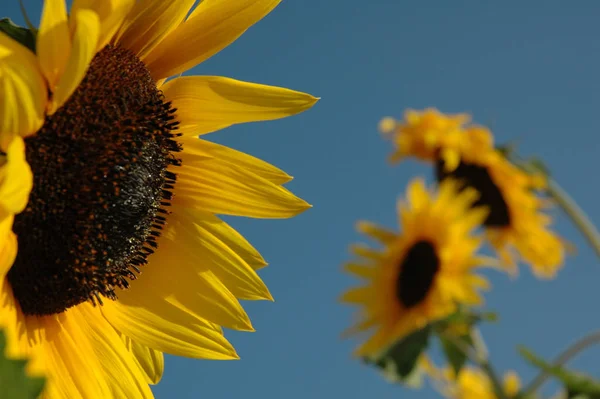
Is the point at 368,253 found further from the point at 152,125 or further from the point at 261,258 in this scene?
the point at 152,125

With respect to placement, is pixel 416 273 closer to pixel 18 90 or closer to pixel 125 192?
pixel 125 192

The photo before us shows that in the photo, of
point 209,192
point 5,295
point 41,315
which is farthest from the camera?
point 209,192

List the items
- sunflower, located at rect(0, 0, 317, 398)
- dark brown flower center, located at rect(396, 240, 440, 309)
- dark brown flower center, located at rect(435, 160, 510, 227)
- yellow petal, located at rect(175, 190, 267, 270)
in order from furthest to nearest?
dark brown flower center, located at rect(435, 160, 510, 227), dark brown flower center, located at rect(396, 240, 440, 309), yellow petal, located at rect(175, 190, 267, 270), sunflower, located at rect(0, 0, 317, 398)

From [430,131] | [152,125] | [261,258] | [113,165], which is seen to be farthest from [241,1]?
[430,131]

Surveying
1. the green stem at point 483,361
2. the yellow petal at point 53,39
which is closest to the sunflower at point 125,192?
the yellow petal at point 53,39

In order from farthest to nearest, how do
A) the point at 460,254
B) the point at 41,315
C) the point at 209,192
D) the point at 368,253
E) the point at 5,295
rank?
the point at 368,253 → the point at 460,254 → the point at 209,192 → the point at 41,315 → the point at 5,295

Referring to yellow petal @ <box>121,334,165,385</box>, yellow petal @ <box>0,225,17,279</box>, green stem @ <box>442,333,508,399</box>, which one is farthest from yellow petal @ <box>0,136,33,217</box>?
green stem @ <box>442,333,508,399</box>

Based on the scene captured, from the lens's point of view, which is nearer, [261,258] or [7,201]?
[7,201]

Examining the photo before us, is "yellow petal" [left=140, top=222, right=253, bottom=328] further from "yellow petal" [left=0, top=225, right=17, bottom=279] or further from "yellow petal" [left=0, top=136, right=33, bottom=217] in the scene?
"yellow petal" [left=0, top=136, right=33, bottom=217]
